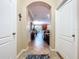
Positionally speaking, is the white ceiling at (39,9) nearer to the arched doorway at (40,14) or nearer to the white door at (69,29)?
the arched doorway at (40,14)

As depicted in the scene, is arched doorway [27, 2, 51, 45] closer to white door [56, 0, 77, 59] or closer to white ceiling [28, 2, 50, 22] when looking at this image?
white ceiling [28, 2, 50, 22]

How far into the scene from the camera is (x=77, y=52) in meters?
3.00

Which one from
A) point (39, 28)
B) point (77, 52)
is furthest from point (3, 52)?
point (39, 28)

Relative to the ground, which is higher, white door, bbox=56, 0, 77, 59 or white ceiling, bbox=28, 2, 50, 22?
white ceiling, bbox=28, 2, 50, 22

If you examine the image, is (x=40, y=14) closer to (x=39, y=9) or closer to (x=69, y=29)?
(x=39, y=9)

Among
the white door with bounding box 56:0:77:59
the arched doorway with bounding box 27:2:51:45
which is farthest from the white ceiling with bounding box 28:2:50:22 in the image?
the white door with bounding box 56:0:77:59

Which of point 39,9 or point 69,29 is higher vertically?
point 39,9

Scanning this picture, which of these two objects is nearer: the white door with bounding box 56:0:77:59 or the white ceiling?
the white door with bounding box 56:0:77:59

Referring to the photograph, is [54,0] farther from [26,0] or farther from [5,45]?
[5,45]

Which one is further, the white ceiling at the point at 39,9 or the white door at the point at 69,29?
the white ceiling at the point at 39,9

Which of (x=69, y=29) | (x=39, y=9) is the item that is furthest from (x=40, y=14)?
(x=69, y=29)

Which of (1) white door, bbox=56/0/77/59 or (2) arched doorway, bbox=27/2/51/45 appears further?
(2) arched doorway, bbox=27/2/51/45

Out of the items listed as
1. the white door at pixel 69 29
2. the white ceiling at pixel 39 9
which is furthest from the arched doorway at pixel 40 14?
the white door at pixel 69 29

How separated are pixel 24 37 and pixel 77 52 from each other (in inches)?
156
